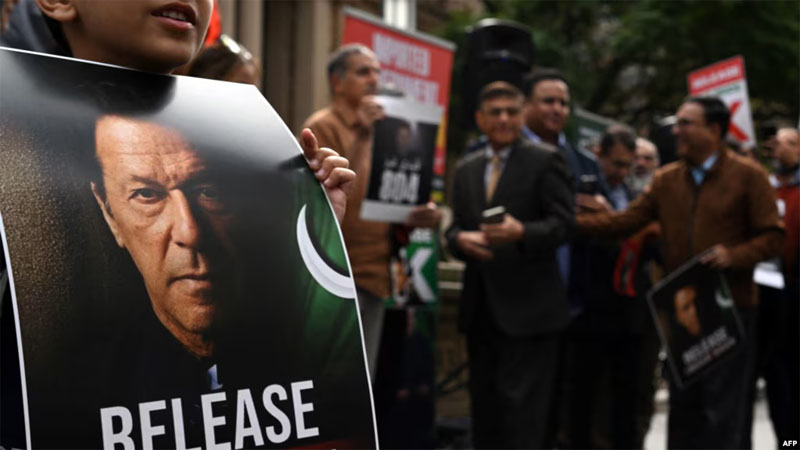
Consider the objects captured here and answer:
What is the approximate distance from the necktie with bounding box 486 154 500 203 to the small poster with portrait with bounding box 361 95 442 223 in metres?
0.55

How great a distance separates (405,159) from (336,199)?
3121mm

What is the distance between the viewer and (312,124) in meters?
5.59

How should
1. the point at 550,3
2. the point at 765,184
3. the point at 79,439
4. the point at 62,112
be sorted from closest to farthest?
the point at 79,439, the point at 62,112, the point at 765,184, the point at 550,3

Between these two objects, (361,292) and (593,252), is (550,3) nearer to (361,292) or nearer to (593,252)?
(593,252)

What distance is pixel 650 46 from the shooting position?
22734 mm

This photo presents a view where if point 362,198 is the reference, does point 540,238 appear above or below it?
below

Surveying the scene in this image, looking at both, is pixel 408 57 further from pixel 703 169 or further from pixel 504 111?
pixel 703 169

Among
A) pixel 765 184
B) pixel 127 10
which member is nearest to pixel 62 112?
pixel 127 10

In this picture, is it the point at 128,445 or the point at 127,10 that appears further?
the point at 127,10

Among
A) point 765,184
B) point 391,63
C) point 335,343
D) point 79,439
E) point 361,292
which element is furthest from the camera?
point 391,63

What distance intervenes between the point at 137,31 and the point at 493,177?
4065mm

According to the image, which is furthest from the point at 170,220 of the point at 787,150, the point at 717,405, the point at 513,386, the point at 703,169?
the point at 787,150

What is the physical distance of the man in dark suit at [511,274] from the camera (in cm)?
582

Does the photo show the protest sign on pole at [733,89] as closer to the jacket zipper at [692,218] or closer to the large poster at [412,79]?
the large poster at [412,79]
